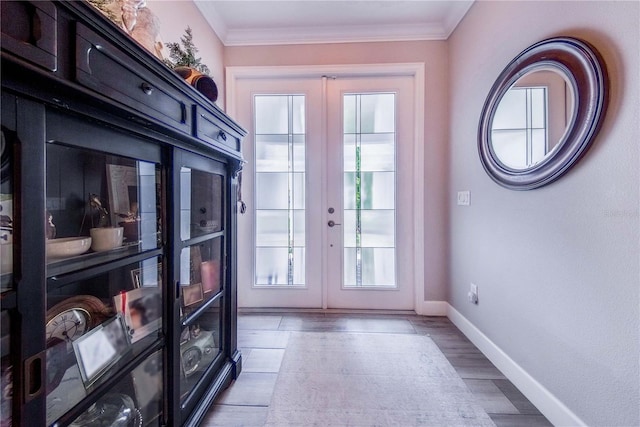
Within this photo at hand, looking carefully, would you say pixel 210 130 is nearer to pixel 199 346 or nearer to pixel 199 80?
pixel 199 80


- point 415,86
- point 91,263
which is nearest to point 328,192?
point 415,86

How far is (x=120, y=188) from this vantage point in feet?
3.08

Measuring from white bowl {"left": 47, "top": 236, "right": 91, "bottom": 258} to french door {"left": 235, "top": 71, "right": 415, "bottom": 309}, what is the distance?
1830mm

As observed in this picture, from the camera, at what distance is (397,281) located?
2.62m

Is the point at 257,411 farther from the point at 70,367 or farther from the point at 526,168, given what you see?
the point at 526,168

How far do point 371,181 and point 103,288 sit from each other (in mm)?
2180

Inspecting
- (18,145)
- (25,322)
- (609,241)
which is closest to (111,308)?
(25,322)

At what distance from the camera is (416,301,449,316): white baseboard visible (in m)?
2.52

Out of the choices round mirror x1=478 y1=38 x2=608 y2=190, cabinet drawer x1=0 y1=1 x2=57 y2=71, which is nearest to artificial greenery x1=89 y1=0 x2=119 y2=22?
cabinet drawer x1=0 y1=1 x2=57 y2=71

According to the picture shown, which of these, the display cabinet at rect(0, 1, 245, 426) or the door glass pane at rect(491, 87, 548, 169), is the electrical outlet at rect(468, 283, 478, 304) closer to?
the door glass pane at rect(491, 87, 548, 169)

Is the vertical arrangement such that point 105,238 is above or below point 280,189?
below

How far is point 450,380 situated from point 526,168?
4.28 feet

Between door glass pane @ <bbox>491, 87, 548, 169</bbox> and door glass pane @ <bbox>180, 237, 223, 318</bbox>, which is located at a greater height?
door glass pane @ <bbox>491, 87, 548, 169</bbox>

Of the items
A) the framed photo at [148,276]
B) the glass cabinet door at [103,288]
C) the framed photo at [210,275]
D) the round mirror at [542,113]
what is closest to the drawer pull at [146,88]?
the glass cabinet door at [103,288]
